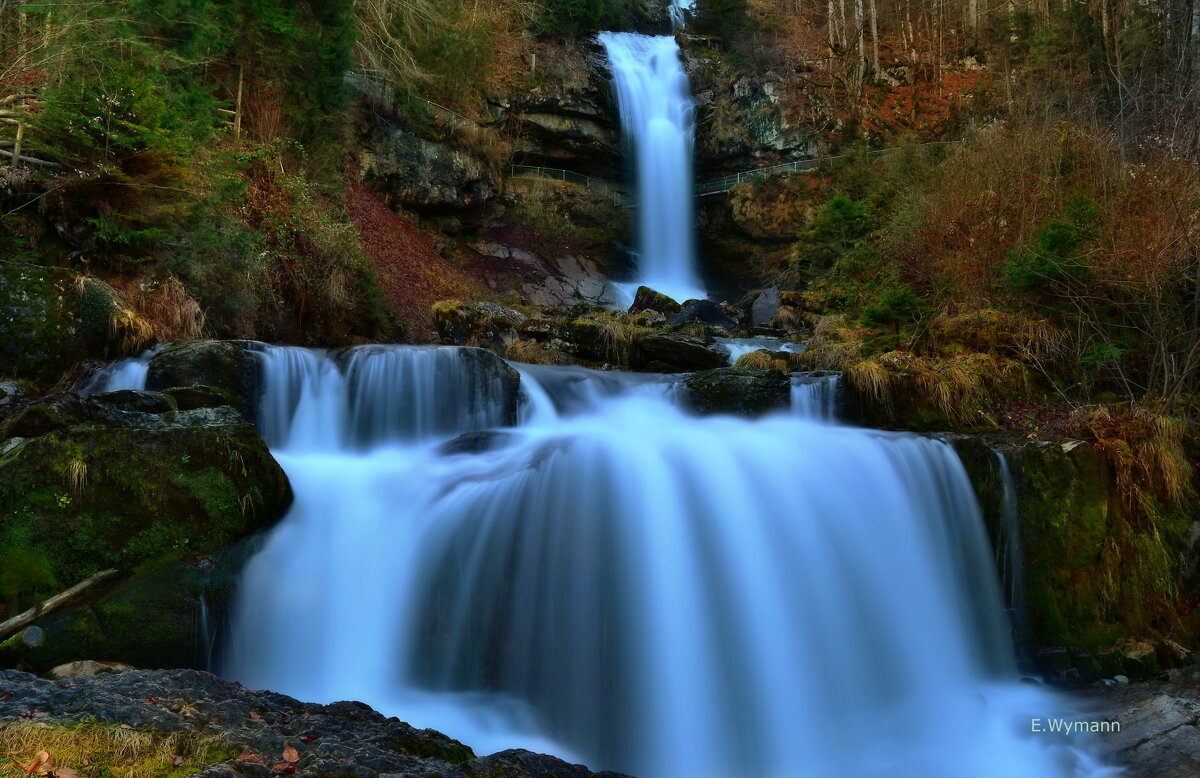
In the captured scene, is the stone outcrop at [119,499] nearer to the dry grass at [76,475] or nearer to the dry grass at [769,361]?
the dry grass at [76,475]

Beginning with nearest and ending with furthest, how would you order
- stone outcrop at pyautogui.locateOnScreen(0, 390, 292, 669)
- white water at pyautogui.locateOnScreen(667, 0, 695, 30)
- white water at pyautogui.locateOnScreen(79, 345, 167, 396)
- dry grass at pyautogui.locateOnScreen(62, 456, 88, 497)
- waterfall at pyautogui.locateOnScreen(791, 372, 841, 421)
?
stone outcrop at pyautogui.locateOnScreen(0, 390, 292, 669) < dry grass at pyautogui.locateOnScreen(62, 456, 88, 497) < white water at pyautogui.locateOnScreen(79, 345, 167, 396) < waterfall at pyautogui.locateOnScreen(791, 372, 841, 421) < white water at pyautogui.locateOnScreen(667, 0, 695, 30)

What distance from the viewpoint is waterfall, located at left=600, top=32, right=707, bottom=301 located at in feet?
79.3

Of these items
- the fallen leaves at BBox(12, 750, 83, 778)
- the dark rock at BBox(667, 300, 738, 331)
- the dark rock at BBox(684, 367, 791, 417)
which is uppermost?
the dark rock at BBox(667, 300, 738, 331)

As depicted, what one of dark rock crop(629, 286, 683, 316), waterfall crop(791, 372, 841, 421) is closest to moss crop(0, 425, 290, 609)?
waterfall crop(791, 372, 841, 421)

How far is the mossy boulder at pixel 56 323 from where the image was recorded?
7188 millimetres

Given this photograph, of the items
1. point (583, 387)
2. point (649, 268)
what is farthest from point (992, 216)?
point (649, 268)

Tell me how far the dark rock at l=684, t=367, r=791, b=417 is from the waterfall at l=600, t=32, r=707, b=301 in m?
14.2


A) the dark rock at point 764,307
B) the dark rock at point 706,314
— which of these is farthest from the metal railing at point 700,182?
the dark rock at point 706,314

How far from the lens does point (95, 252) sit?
8648 mm

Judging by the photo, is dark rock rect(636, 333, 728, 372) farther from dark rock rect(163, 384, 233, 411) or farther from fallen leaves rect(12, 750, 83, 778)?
fallen leaves rect(12, 750, 83, 778)

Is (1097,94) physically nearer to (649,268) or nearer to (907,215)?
(907,215)

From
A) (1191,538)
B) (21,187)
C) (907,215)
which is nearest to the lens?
(1191,538)

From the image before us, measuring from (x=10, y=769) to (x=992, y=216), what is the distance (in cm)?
1175

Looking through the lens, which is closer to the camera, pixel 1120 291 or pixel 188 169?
pixel 1120 291
